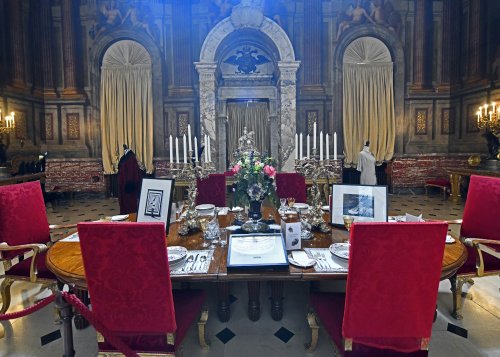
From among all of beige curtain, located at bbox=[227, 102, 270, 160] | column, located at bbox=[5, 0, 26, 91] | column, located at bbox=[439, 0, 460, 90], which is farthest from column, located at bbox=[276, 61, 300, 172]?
column, located at bbox=[5, 0, 26, 91]

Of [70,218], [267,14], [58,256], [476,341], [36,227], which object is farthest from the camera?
[267,14]

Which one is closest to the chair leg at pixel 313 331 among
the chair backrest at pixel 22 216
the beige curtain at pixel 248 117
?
the chair backrest at pixel 22 216

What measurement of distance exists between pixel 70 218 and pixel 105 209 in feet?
3.18

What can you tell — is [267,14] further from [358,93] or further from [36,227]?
[36,227]

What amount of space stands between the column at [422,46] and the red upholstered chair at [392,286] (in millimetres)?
8996

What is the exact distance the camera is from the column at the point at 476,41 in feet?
25.9

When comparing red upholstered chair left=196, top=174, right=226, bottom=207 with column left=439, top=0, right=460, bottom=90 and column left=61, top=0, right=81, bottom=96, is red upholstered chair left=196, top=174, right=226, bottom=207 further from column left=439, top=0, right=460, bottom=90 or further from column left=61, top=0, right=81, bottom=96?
column left=439, top=0, right=460, bottom=90

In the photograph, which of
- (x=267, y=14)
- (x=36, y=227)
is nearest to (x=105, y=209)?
(x=36, y=227)

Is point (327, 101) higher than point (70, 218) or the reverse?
higher

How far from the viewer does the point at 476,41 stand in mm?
8000

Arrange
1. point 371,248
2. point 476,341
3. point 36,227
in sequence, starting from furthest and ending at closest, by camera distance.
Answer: point 36,227, point 476,341, point 371,248

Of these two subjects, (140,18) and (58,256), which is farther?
(140,18)

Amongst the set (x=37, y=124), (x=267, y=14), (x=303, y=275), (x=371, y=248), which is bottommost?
(x=303, y=275)

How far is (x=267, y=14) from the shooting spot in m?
8.50
